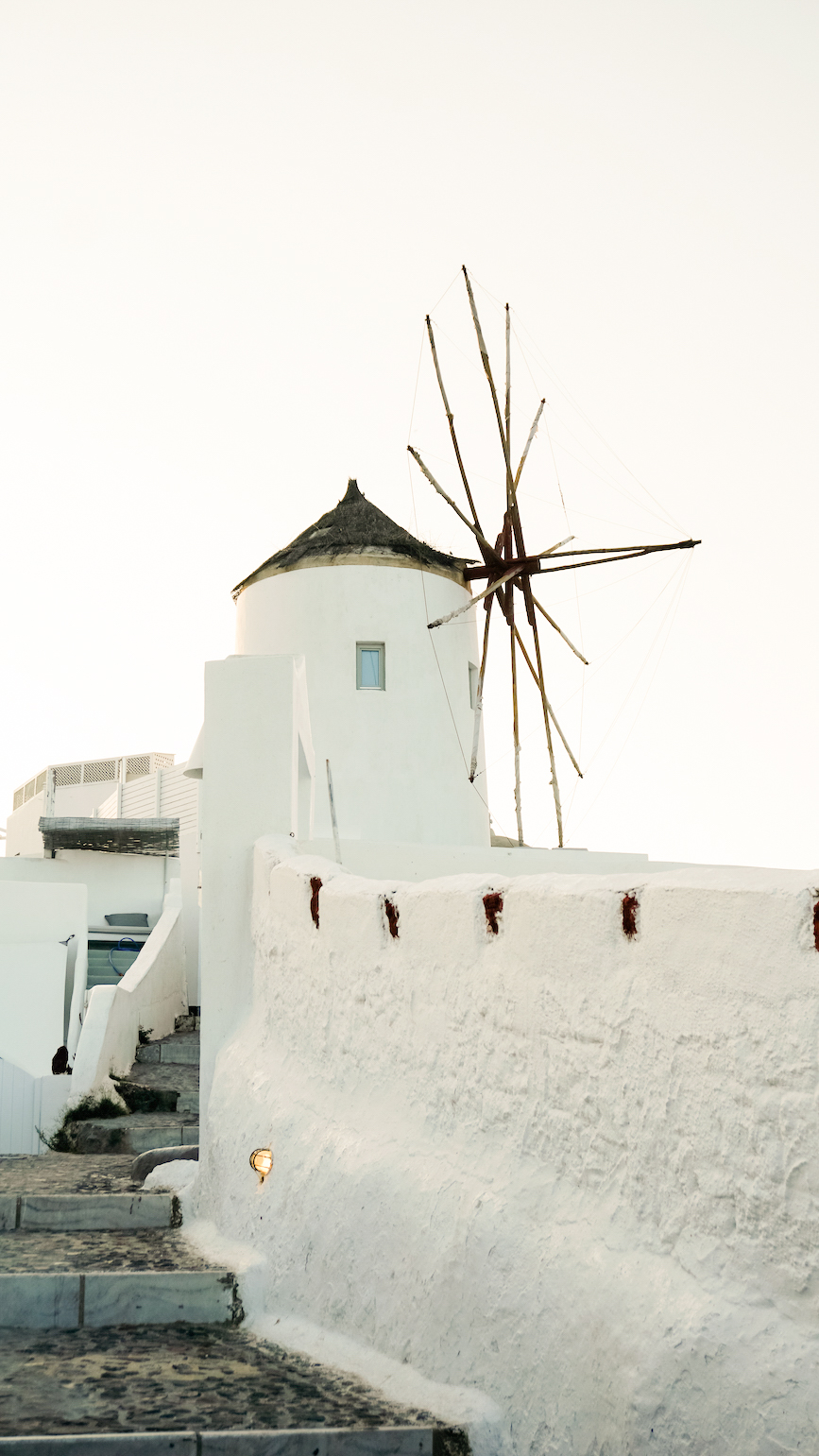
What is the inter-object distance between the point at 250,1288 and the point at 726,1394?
2.35 m

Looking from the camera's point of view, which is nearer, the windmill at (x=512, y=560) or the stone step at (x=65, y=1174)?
the stone step at (x=65, y=1174)

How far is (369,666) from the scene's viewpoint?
13.1 metres

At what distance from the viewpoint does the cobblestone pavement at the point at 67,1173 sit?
6.20 meters

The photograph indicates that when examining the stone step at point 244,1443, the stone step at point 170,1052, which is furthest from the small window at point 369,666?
the stone step at point 244,1443

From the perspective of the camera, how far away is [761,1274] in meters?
2.63

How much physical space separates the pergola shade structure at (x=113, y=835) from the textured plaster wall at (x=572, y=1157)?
13279 mm

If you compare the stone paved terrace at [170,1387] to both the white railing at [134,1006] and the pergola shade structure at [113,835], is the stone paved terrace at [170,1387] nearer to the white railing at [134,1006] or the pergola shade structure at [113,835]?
the white railing at [134,1006]

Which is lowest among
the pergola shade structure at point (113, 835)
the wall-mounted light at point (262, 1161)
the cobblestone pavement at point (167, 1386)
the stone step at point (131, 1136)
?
the stone step at point (131, 1136)

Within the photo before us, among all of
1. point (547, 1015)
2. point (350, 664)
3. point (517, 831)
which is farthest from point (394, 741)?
point (547, 1015)

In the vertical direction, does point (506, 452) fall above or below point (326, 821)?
above

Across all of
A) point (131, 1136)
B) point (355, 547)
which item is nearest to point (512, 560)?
point (355, 547)

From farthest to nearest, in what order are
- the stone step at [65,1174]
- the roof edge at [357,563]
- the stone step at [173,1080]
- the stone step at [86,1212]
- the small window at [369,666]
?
1. the roof edge at [357,563]
2. the small window at [369,666]
3. the stone step at [173,1080]
4. the stone step at [65,1174]
5. the stone step at [86,1212]

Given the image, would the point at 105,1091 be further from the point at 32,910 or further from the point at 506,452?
→ the point at 506,452

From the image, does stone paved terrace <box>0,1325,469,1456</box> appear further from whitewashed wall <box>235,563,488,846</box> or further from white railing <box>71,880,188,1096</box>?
whitewashed wall <box>235,563,488,846</box>
